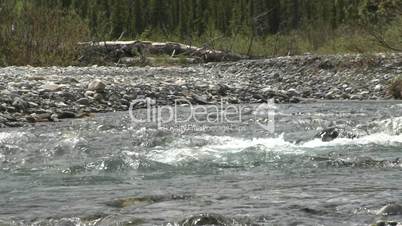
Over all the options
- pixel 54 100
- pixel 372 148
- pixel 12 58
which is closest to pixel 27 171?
pixel 372 148

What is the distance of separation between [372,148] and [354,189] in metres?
2.60

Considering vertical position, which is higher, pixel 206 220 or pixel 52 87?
pixel 52 87

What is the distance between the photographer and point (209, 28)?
34.8 meters

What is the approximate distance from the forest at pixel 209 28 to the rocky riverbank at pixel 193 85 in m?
1.17

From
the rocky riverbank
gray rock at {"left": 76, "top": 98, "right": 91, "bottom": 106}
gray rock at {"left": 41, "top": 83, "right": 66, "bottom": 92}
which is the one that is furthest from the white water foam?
gray rock at {"left": 41, "top": 83, "right": 66, "bottom": 92}

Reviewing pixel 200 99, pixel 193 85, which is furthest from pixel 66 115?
pixel 193 85

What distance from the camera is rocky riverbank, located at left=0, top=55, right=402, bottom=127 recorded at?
1077 centimetres

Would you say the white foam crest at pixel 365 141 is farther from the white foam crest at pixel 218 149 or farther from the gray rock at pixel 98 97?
the gray rock at pixel 98 97

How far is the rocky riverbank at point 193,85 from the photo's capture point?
10.8 meters

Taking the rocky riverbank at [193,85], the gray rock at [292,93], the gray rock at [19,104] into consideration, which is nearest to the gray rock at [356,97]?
the rocky riverbank at [193,85]

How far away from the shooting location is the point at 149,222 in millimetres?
4062

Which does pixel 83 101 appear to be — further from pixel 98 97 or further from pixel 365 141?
pixel 365 141

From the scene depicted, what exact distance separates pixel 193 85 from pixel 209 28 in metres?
21.1

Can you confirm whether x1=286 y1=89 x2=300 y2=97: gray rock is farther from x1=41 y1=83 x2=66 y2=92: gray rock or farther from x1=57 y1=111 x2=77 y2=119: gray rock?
x1=57 y1=111 x2=77 y2=119: gray rock
